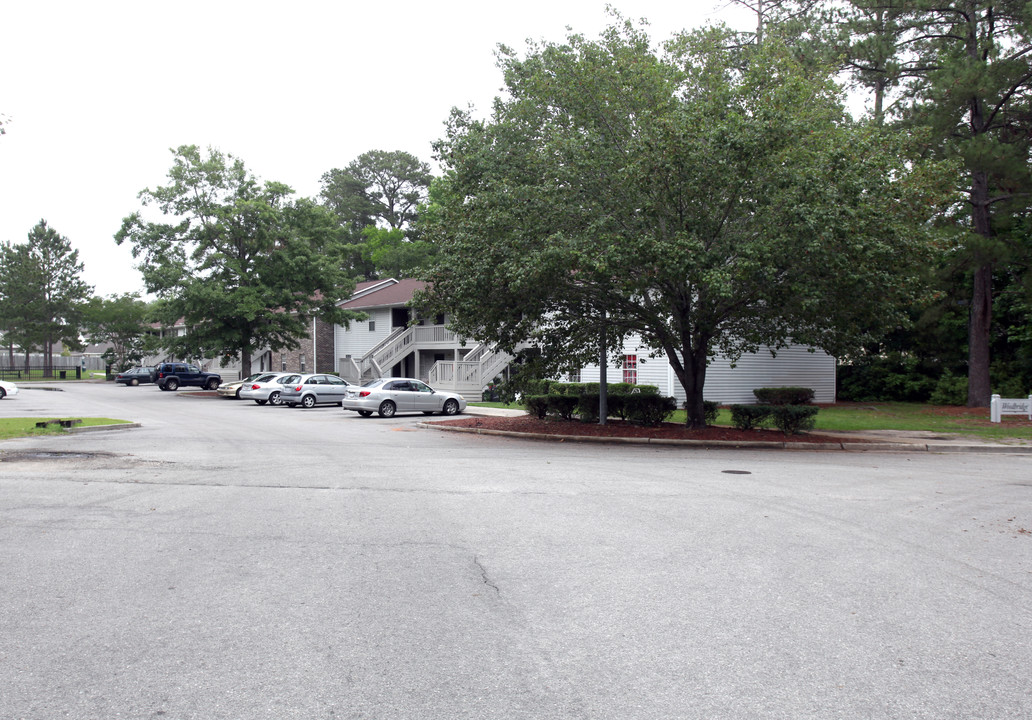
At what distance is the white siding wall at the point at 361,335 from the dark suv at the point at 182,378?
757 cm

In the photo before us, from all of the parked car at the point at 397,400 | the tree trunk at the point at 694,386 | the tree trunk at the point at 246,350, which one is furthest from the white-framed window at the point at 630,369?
the tree trunk at the point at 246,350

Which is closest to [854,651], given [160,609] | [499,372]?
[160,609]

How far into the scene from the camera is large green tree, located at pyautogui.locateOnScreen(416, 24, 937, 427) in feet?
51.1

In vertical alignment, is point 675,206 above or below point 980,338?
above

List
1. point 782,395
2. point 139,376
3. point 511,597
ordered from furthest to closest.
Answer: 1. point 139,376
2. point 782,395
3. point 511,597

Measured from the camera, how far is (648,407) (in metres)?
21.1

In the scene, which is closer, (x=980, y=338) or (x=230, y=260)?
(x=980, y=338)

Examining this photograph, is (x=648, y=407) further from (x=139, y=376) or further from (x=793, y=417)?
(x=139, y=376)

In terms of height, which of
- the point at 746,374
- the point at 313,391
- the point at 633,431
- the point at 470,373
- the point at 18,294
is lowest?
the point at 633,431

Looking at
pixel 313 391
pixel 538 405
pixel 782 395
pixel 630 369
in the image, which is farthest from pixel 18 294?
pixel 782 395

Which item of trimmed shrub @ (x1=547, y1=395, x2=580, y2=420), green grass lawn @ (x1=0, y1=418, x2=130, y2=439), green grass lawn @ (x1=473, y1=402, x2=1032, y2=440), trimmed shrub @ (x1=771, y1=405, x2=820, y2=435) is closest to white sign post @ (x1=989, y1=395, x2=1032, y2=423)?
green grass lawn @ (x1=473, y1=402, x2=1032, y2=440)

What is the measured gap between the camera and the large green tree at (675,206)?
15.6m

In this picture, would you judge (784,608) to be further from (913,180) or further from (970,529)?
(913,180)

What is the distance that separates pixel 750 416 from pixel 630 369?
1158cm
